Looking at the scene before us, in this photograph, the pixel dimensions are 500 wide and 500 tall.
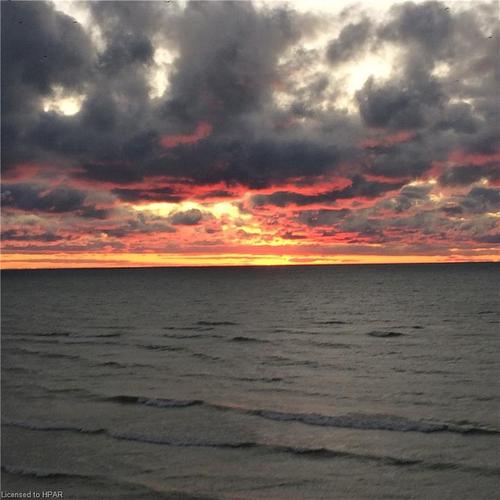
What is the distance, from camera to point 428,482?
1592 centimetres

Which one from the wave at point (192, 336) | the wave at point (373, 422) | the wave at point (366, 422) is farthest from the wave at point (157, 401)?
the wave at point (192, 336)

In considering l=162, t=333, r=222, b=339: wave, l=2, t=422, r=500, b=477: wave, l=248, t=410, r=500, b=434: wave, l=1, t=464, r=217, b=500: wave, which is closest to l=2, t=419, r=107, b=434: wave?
l=2, t=422, r=500, b=477: wave

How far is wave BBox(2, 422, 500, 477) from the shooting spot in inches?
673

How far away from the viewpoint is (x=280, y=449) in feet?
60.9

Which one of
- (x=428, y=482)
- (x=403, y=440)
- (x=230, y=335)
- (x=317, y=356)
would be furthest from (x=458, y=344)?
(x=428, y=482)

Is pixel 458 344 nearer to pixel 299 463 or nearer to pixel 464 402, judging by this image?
pixel 464 402

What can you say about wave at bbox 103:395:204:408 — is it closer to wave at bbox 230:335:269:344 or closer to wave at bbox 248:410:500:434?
wave at bbox 248:410:500:434

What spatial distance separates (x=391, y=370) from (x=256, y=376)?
8151 millimetres

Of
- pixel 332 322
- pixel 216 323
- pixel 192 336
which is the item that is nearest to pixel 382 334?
pixel 332 322

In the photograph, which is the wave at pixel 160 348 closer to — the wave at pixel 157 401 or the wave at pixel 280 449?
the wave at pixel 157 401

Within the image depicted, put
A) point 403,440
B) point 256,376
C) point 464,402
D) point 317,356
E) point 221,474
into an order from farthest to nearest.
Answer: point 317,356
point 256,376
point 464,402
point 403,440
point 221,474

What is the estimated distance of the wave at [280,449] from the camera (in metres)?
17.1

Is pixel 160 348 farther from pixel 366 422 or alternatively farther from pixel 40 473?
pixel 40 473

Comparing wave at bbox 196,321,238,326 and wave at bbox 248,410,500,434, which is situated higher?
wave at bbox 248,410,500,434
